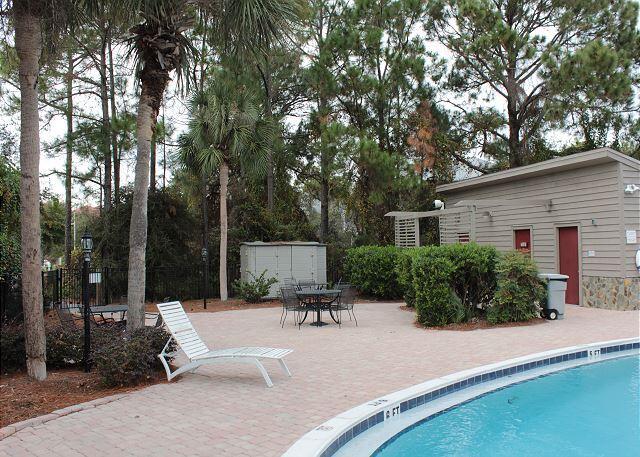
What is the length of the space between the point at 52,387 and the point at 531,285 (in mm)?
8546

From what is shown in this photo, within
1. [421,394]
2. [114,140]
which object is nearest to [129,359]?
[421,394]

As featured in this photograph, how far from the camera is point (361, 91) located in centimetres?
1845

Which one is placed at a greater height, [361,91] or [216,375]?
[361,91]

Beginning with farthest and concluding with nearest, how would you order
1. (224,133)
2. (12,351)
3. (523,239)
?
(224,133) → (523,239) → (12,351)

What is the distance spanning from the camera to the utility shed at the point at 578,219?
476 inches

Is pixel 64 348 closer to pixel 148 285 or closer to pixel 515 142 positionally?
pixel 148 285

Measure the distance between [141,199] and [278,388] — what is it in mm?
3202

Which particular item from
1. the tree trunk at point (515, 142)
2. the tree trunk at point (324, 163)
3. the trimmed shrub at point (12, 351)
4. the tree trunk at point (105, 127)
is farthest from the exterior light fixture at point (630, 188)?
the tree trunk at point (105, 127)

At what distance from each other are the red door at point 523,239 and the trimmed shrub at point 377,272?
348 cm

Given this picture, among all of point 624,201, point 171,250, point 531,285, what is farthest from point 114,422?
point 171,250

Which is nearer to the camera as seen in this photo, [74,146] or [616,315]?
[616,315]

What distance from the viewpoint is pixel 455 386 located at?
604 centimetres

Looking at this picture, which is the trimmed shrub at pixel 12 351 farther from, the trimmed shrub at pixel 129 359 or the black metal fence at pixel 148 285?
the black metal fence at pixel 148 285

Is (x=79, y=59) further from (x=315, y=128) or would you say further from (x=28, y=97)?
(x=28, y=97)
